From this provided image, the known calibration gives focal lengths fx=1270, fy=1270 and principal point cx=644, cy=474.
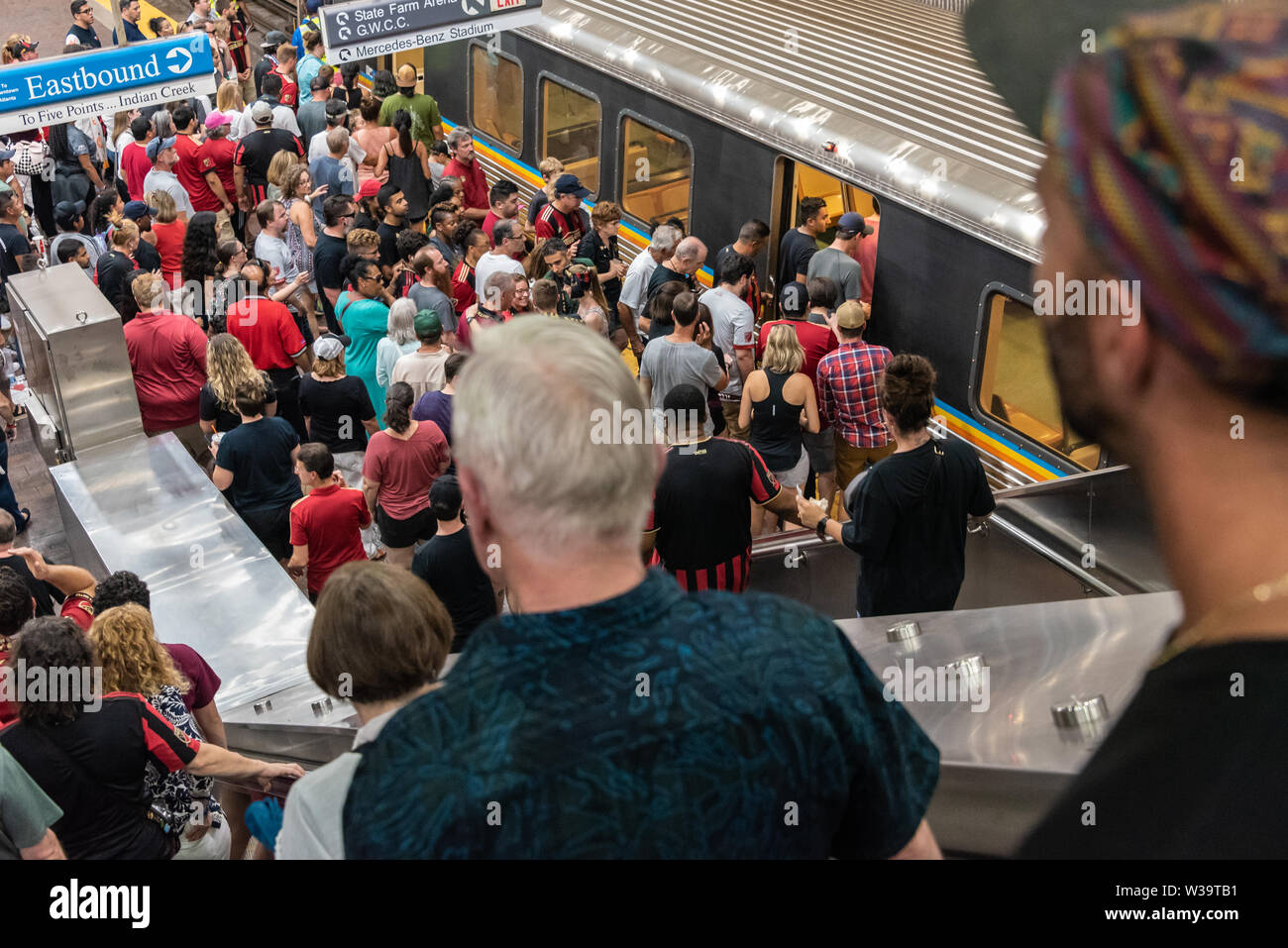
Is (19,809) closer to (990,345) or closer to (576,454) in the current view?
(576,454)

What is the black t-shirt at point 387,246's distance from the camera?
35.6ft

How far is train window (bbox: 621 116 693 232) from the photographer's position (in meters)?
10.6

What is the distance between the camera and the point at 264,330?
904 centimetres


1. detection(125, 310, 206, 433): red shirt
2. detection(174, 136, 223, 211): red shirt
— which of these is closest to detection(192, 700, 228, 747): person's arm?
detection(125, 310, 206, 433): red shirt

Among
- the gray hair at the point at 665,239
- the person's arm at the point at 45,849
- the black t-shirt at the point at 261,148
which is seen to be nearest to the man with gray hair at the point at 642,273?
the gray hair at the point at 665,239

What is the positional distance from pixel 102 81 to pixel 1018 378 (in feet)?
24.8

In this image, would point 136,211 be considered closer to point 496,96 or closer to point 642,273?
point 496,96

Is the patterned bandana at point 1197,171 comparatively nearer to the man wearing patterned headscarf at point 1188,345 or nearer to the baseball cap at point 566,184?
the man wearing patterned headscarf at point 1188,345

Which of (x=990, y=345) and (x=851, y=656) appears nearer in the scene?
(x=851, y=656)

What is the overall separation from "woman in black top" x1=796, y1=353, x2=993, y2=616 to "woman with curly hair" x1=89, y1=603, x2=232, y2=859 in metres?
2.81

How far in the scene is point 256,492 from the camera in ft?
25.3

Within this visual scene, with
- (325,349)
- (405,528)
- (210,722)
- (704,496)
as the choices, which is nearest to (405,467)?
(405,528)

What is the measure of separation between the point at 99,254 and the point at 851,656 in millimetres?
11319

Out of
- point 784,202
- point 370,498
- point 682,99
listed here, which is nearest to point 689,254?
point 784,202
